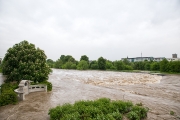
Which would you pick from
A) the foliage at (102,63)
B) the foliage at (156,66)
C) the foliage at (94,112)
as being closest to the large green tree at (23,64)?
the foliage at (94,112)

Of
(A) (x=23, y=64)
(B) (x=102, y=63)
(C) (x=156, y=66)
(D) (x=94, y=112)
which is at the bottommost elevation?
(D) (x=94, y=112)

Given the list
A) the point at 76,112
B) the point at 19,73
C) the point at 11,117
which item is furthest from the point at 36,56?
the point at 76,112

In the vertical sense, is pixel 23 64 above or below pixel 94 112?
above

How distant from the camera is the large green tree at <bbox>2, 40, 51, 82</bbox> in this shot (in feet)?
47.1

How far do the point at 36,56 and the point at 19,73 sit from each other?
2.72 m

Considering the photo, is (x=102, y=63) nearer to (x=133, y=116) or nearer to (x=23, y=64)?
(x=23, y=64)

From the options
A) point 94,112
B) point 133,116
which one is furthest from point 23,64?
point 133,116

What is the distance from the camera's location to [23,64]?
14.3m

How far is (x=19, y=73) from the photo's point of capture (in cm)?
1439

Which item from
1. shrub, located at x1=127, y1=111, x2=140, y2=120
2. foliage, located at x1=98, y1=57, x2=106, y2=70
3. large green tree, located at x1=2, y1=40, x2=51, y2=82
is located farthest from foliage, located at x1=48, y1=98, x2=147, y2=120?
foliage, located at x1=98, y1=57, x2=106, y2=70

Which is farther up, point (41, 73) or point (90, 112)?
point (41, 73)

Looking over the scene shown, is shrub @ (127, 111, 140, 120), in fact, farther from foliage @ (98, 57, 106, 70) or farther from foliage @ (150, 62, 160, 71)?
foliage @ (98, 57, 106, 70)

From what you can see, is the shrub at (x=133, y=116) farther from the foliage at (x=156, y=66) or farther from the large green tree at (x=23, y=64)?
the foliage at (x=156, y=66)

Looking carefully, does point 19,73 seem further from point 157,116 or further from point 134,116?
point 157,116
